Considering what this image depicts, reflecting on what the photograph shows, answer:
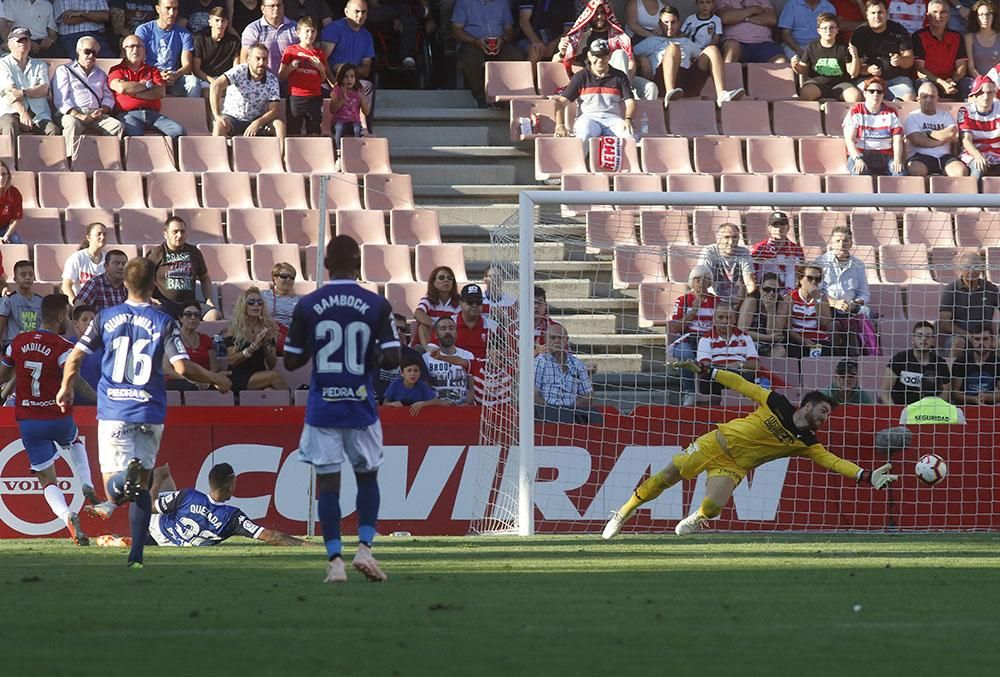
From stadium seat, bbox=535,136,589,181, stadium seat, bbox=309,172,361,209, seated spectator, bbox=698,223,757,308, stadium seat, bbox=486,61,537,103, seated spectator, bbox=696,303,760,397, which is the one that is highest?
stadium seat, bbox=486,61,537,103

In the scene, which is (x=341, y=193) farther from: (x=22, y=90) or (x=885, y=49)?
(x=885, y=49)

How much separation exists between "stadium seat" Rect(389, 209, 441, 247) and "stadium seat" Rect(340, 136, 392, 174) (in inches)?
30.1

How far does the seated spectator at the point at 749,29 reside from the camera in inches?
772

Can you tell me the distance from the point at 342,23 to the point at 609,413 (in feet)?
22.7

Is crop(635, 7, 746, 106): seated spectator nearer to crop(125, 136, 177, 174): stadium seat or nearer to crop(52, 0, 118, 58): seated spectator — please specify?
crop(125, 136, 177, 174): stadium seat

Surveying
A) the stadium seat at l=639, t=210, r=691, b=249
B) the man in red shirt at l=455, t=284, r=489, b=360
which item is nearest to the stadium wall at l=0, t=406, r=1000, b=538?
the man in red shirt at l=455, t=284, r=489, b=360

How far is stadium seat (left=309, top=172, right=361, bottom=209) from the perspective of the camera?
16.8 meters

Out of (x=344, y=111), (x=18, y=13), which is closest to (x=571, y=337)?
(x=344, y=111)

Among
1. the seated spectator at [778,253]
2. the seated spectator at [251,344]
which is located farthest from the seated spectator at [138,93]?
the seated spectator at [778,253]

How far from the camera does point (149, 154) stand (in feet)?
55.9

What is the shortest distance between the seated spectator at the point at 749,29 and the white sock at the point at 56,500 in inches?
425

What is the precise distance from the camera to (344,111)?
57.7ft

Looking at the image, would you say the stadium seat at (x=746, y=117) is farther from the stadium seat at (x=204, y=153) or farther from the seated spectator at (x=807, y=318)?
the stadium seat at (x=204, y=153)

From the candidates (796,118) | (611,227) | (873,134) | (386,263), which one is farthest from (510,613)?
(796,118)
